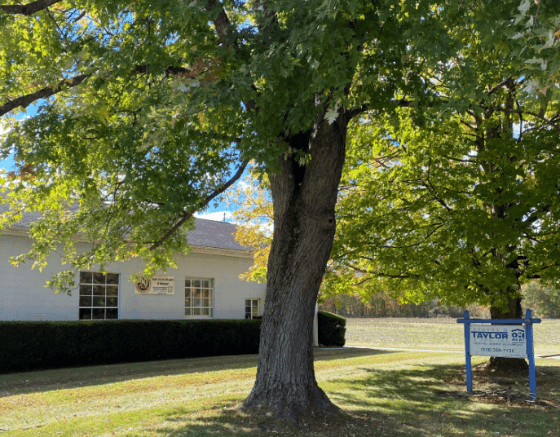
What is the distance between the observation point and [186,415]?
304 inches

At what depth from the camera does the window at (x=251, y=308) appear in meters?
23.3

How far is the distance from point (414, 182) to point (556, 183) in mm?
3056

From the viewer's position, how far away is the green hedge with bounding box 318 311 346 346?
2397 cm

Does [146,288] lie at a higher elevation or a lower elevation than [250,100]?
lower

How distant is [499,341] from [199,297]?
13422 mm

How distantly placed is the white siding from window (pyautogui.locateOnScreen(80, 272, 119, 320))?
23 centimetres

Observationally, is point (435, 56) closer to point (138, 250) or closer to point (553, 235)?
point (553, 235)

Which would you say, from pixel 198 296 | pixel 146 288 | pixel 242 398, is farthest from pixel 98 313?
pixel 242 398

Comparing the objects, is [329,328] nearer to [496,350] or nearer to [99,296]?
[99,296]

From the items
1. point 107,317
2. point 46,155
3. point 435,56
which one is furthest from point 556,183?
point 107,317

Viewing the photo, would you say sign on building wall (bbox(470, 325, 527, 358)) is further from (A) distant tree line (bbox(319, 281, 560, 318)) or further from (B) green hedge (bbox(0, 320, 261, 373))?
(A) distant tree line (bbox(319, 281, 560, 318))

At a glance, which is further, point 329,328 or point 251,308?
point 329,328

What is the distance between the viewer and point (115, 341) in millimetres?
16766

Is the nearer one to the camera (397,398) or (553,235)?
(397,398)
